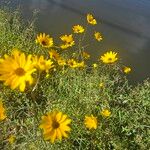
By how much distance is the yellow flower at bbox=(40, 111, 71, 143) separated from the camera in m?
2.02

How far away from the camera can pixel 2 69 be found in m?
1.91

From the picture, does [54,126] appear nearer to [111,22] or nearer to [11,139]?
[11,139]

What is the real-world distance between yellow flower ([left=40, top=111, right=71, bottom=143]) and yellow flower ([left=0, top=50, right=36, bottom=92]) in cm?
20

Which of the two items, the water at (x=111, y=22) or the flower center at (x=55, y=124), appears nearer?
the flower center at (x=55, y=124)

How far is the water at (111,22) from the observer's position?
19.9 ft

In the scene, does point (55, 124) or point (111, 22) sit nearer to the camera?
point (55, 124)

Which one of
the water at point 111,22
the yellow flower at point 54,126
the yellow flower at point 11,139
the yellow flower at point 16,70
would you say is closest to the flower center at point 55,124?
the yellow flower at point 54,126

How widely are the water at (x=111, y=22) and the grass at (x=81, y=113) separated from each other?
5.76ft

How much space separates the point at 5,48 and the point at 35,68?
2.28 metres

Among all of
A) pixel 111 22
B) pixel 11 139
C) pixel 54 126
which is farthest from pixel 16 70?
pixel 111 22

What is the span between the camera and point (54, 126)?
208 centimetres

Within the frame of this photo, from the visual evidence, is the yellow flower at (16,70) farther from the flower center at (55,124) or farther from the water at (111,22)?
the water at (111,22)

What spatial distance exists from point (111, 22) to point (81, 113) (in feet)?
14.9

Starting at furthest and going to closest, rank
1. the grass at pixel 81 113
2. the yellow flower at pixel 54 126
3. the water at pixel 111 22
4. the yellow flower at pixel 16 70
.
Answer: the water at pixel 111 22, the grass at pixel 81 113, the yellow flower at pixel 54 126, the yellow flower at pixel 16 70
